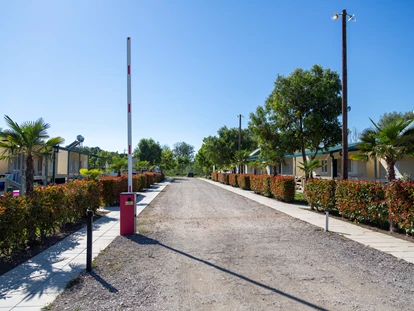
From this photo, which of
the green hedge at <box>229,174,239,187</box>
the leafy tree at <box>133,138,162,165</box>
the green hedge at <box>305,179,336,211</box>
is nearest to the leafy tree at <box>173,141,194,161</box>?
the leafy tree at <box>133,138,162,165</box>

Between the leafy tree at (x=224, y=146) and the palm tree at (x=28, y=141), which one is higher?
the leafy tree at (x=224, y=146)

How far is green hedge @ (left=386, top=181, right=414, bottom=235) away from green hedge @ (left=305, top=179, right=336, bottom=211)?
11.7 ft

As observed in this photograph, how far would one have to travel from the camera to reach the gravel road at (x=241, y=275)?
13.0ft

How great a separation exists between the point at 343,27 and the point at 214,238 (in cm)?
1083

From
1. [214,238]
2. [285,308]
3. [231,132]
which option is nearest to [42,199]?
[214,238]

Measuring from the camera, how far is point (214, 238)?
25.7ft

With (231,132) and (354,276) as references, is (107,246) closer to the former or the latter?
(354,276)

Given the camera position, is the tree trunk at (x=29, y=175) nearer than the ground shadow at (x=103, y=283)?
No

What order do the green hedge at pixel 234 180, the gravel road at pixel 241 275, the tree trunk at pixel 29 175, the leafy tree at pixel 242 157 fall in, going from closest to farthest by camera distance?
the gravel road at pixel 241 275
the tree trunk at pixel 29 175
the green hedge at pixel 234 180
the leafy tree at pixel 242 157

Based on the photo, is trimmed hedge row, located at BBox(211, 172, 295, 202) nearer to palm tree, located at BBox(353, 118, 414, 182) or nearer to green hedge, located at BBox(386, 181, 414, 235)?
palm tree, located at BBox(353, 118, 414, 182)

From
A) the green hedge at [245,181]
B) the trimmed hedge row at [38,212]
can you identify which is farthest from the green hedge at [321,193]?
the green hedge at [245,181]

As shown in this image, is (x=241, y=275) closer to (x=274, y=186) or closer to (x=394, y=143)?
(x=394, y=143)

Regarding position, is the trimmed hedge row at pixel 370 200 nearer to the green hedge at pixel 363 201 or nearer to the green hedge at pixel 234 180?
the green hedge at pixel 363 201

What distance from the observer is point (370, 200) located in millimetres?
9148
